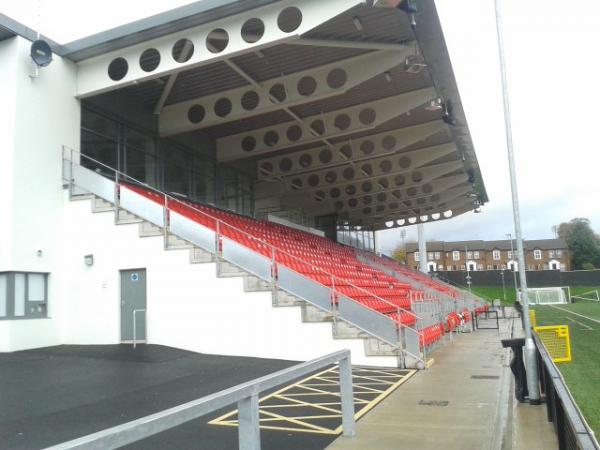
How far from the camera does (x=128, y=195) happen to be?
13.9m

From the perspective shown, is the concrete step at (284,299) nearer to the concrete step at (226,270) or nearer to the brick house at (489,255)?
the concrete step at (226,270)

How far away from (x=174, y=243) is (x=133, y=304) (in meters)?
1.78

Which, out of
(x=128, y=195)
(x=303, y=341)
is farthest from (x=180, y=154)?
(x=303, y=341)

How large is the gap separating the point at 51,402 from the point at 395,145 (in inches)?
769

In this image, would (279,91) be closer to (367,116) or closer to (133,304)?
(367,116)

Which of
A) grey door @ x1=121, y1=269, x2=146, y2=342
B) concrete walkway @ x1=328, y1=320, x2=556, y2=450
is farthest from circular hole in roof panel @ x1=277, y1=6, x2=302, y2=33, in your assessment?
concrete walkway @ x1=328, y1=320, x2=556, y2=450

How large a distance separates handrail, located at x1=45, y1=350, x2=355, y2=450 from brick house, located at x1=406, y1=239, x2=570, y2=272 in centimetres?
10340

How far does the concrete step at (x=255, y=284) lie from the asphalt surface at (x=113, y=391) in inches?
59.3

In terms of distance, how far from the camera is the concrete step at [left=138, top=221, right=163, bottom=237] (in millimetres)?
13352

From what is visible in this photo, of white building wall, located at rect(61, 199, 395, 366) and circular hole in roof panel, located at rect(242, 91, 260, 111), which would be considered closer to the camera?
white building wall, located at rect(61, 199, 395, 366)

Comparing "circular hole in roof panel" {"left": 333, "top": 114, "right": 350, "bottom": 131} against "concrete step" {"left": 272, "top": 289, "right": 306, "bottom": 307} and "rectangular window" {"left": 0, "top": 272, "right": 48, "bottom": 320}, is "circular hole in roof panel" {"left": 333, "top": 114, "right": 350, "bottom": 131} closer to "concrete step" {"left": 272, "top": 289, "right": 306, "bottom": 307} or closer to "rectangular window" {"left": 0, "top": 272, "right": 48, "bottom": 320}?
"concrete step" {"left": 272, "top": 289, "right": 306, "bottom": 307}

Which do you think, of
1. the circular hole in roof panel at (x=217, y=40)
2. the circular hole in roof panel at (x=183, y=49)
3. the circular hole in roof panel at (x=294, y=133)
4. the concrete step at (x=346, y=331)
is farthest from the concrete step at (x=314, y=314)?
the circular hole in roof panel at (x=294, y=133)

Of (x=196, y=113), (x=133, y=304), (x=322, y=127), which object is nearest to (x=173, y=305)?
(x=133, y=304)

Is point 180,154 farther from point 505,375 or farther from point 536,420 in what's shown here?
point 536,420
